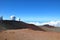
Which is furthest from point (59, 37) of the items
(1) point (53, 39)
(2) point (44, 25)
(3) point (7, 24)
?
(2) point (44, 25)

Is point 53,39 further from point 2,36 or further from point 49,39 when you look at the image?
point 2,36

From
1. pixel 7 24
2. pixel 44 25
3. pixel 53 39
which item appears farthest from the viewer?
pixel 44 25

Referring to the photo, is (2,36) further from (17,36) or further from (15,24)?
(15,24)

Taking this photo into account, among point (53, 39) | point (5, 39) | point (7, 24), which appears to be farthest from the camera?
point (7, 24)

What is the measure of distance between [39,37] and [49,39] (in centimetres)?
194

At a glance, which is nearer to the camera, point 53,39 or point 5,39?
point 5,39

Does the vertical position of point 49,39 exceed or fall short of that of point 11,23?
it falls short

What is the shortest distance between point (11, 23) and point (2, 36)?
15.8 metres

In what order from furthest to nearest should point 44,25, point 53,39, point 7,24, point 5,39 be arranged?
point 44,25 → point 7,24 → point 53,39 → point 5,39

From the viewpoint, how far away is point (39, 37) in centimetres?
2650

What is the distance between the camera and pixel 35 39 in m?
25.2

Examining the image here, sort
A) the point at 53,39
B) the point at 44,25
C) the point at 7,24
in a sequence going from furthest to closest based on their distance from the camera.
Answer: the point at 44,25 → the point at 7,24 → the point at 53,39

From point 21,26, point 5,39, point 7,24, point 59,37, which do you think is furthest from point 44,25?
point 5,39

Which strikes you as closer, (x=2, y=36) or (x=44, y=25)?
(x=2, y=36)
